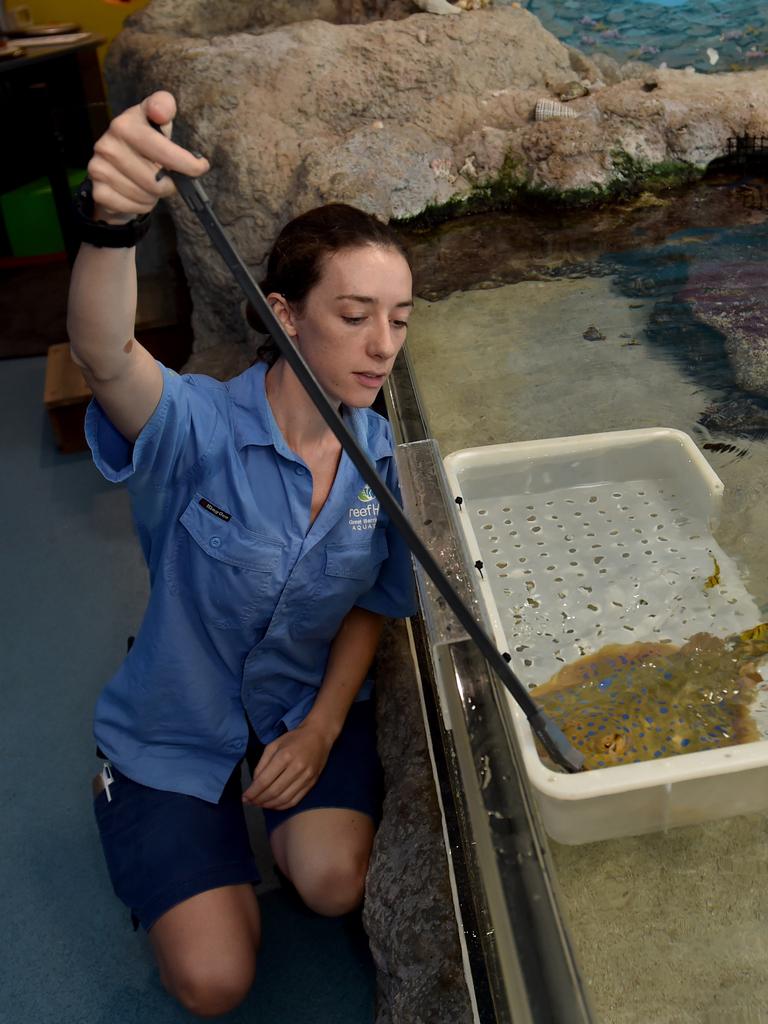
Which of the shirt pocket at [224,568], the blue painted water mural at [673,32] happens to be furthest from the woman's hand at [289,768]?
the blue painted water mural at [673,32]

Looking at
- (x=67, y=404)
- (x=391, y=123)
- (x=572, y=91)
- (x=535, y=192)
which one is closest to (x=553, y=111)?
(x=572, y=91)

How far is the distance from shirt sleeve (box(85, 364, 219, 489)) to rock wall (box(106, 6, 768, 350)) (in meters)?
1.95

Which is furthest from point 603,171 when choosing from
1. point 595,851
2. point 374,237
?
point 595,851

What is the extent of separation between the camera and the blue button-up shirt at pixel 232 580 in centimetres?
148

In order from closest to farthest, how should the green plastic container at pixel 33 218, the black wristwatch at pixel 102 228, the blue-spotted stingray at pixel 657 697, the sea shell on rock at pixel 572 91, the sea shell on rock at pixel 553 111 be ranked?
the black wristwatch at pixel 102 228 → the blue-spotted stingray at pixel 657 697 → the sea shell on rock at pixel 553 111 → the sea shell on rock at pixel 572 91 → the green plastic container at pixel 33 218

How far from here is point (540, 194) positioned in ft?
11.8

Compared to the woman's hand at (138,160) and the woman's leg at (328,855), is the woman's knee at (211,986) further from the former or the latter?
the woman's hand at (138,160)

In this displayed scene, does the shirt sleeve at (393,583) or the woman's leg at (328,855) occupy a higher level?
the shirt sleeve at (393,583)

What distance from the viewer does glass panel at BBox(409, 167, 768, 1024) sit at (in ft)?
3.27

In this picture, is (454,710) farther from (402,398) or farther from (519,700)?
(402,398)

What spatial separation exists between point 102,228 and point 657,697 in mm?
963

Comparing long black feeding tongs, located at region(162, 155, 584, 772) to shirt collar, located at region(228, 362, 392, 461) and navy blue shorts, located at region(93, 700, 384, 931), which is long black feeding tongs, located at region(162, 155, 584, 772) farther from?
navy blue shorts, located at region(93, 700, 384, 931)

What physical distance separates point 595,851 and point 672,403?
4.30 feet

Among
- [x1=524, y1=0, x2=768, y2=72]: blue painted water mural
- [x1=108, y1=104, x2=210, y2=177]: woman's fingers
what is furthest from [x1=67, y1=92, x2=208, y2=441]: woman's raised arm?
[x1=524, y1=0, x2=768, y2=72]: blue painted water mural
